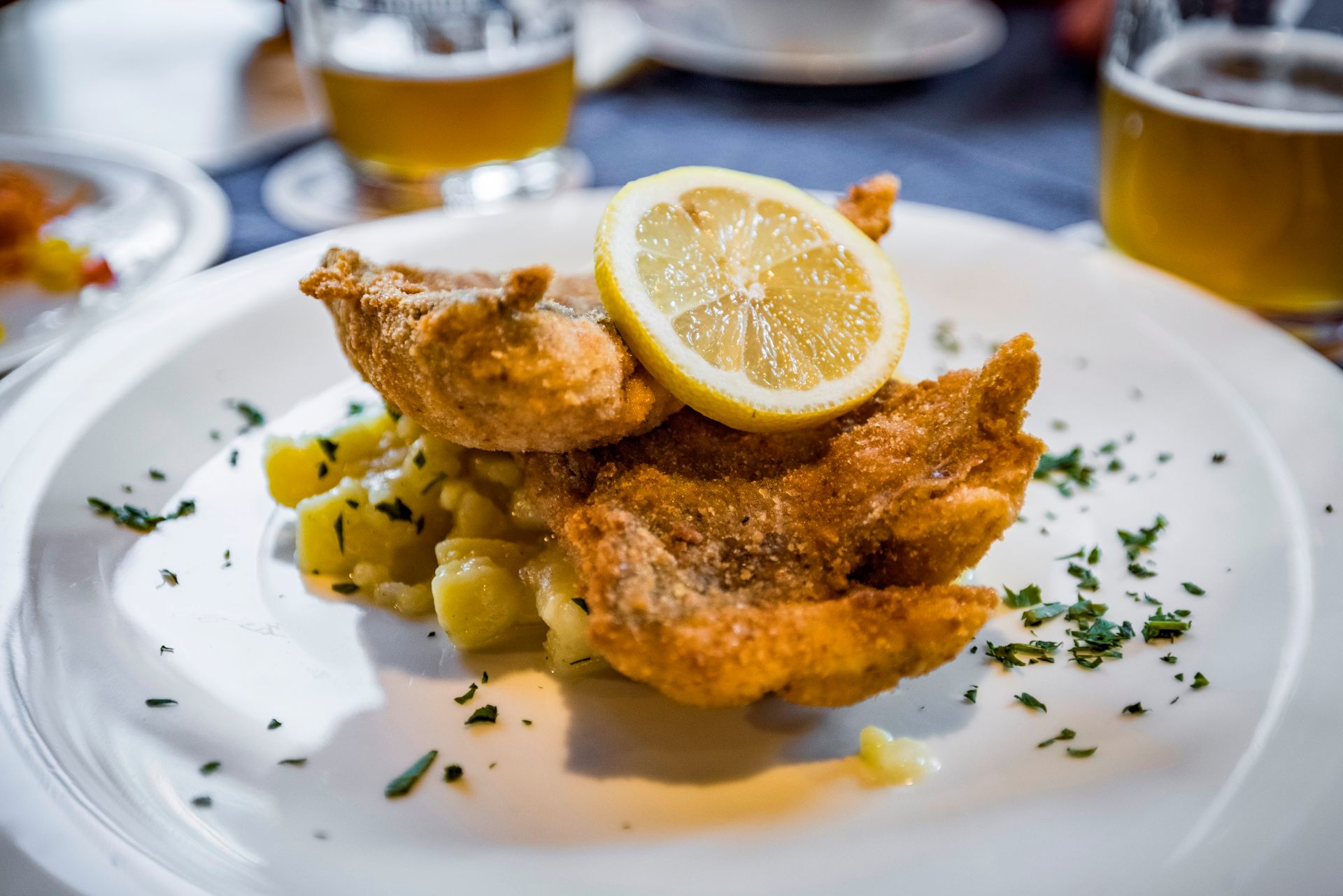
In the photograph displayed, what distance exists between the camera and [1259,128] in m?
3.57

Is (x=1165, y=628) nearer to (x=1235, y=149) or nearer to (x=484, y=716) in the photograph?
(x=484, y=716)

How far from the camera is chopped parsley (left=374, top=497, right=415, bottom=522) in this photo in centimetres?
272

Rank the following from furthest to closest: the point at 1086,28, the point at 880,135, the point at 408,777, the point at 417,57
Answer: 1. the point at 1086,28
2. the point at 880,135
3. the point at 417,57
4. the point at 408,777

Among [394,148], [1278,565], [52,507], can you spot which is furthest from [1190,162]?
[52,507]

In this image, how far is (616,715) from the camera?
227 cm

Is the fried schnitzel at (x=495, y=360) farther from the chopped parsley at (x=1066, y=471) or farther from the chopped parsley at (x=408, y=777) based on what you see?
the chopped parsley at (x=1066, y=471)

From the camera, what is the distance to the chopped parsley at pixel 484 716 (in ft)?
7.28

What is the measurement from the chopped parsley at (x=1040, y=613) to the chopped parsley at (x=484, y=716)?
1.17 metres

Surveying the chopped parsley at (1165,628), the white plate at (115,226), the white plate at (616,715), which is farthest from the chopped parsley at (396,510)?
the chopped parsley at (1165,628)

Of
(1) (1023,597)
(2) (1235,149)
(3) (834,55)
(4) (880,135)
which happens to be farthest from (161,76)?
(1) (1023,597)

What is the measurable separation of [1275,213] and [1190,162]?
319mm

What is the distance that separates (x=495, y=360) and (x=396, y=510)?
0.72m

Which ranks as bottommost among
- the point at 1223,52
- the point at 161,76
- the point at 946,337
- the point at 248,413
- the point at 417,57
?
the point at 161,76

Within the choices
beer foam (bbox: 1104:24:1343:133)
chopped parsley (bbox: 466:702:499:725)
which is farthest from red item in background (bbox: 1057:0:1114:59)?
chopped parsley (bbox: 466:702:499:725)
